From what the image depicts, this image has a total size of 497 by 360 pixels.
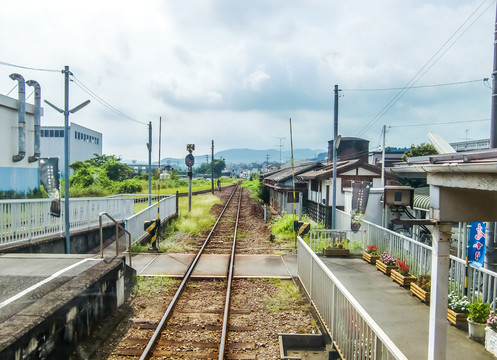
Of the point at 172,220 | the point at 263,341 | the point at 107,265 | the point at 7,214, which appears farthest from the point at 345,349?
the point at 172,220

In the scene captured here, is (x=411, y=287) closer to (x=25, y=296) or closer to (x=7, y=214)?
(x=25, y=296)

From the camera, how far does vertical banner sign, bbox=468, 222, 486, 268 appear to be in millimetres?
6789

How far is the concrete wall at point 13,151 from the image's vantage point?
1570 cm

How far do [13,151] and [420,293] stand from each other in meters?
16.7

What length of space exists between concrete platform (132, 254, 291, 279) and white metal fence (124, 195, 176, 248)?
3.73 ft

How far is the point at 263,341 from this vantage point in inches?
237

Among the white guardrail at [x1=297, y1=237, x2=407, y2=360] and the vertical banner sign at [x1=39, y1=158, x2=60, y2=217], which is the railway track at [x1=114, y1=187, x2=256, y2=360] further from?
the vertical banner sign at [x1=39, y1=158, x2=60, y2=217]

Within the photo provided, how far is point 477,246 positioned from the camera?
688 centimetres

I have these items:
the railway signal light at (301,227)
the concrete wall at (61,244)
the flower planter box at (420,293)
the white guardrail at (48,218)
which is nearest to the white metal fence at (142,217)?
the white guardrail at (48,218)

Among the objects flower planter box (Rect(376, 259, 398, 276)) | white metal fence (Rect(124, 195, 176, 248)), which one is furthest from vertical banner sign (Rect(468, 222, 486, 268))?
white metal fence (Rect(124, 195, 176, 248))

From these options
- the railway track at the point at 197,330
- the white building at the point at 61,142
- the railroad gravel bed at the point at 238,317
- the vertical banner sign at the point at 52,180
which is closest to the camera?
the railway track at the point at 197,330

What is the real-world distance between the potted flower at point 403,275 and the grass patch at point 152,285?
511cm

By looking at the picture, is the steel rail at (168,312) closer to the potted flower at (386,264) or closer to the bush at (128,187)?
the potted flower at (386,264)

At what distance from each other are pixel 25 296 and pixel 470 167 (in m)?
5.88
